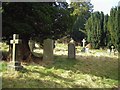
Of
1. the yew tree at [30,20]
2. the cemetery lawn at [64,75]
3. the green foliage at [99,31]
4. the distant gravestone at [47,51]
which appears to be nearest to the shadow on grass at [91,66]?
the cemetery lawn at [64,75]

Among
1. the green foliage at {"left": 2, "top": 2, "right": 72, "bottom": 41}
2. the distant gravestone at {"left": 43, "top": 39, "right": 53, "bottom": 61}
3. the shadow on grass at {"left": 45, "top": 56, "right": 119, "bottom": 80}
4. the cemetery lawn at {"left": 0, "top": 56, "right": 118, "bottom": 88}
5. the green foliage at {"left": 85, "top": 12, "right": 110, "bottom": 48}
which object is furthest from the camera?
the green foliage at {"left": 85, "top": 12, "right": 110, "bottom": 48}

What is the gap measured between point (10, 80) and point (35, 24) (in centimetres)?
411

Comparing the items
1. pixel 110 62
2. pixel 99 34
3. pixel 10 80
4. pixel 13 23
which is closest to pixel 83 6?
pixel 99 34

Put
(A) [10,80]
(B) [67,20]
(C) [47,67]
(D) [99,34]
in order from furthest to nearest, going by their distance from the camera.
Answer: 1. (D) [99,34]
2. (B) [67,20]
3. (C) [47,67]
4. (A) [10,80]

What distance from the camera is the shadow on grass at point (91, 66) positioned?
13816 millimetres

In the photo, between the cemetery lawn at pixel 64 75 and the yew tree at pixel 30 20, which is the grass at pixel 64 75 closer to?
the cemetery lawn at pixel 64 75

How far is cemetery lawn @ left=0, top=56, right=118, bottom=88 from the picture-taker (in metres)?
10.9

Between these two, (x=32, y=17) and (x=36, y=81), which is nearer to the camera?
(x=36, y=81)

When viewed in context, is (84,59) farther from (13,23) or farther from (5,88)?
(5,88)

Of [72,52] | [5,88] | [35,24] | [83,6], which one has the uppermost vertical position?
[83,6]

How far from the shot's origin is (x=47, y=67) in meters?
13.5

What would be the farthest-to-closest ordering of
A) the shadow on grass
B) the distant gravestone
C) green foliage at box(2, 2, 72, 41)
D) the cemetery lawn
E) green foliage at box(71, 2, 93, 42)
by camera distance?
green foliage at box(71, 2, 93, 42) → the distant gravestone → the shadow on grass → green foliage at box(2, 2, 72, 41) → the cemetery lawn

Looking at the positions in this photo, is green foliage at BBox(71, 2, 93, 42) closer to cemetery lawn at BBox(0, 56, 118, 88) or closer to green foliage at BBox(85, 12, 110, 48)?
green foliage at BBox(85, 12, 110, 48)

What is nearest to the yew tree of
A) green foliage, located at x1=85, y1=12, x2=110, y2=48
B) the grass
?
the grass
